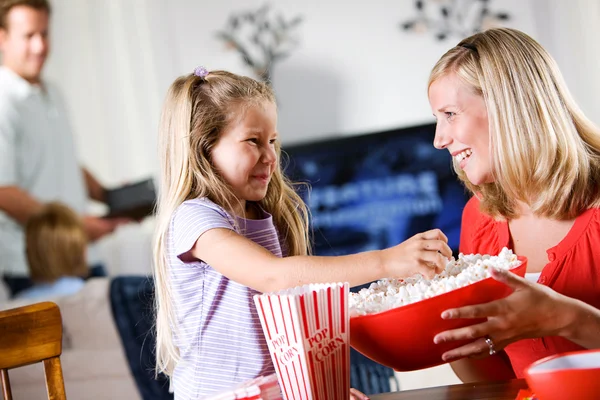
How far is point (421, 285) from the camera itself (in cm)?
97

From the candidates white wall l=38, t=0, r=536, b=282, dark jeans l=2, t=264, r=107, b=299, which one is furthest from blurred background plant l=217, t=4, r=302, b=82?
dark jeans l=2, t=264, r=107, b=299

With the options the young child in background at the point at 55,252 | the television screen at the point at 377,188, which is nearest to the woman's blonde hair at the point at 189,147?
the television screen at the point at 377,188

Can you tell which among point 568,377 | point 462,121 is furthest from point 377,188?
point 568,377

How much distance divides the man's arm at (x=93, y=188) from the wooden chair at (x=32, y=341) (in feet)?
9.30

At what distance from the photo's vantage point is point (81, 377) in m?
3.40

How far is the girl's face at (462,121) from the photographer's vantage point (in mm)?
1315

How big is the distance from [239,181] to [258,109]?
0.49ft

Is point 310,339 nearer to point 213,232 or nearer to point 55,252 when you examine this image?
point 213,232

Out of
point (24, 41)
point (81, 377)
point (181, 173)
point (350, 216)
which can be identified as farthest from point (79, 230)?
point (181, 173)

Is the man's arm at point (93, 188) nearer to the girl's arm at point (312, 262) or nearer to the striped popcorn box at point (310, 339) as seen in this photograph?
the girl's arm at point (312, 262)

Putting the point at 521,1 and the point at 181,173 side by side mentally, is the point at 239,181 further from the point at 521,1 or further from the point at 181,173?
the point at 521,1

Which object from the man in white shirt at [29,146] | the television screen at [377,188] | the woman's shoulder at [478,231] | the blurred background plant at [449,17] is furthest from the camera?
the blurred background plant at [449,17]

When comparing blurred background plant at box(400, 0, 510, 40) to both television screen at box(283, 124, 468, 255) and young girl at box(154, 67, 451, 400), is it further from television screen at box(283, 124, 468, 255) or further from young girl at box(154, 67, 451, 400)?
young girl at box(154, 67, 451, 400)

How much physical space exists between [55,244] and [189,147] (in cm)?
277
